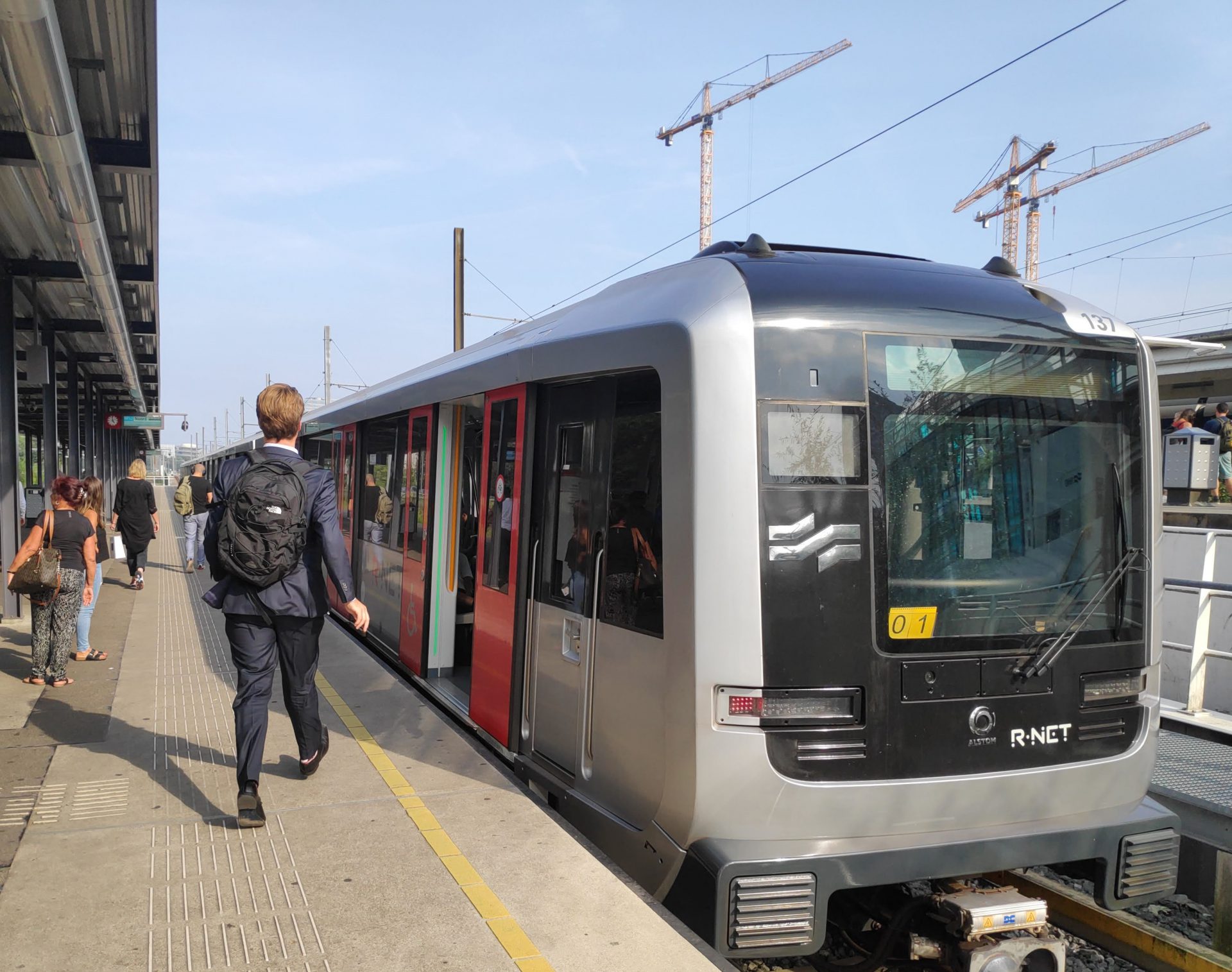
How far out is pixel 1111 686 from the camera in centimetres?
416

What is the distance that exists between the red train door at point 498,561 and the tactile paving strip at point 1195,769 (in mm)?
3543

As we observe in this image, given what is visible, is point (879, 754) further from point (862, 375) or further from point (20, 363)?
point (20, 363)

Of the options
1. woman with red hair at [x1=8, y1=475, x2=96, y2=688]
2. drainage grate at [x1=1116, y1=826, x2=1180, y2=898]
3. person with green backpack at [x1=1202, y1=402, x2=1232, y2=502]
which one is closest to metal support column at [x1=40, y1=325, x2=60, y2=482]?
woman with red hair at [x1=8, y1=475, x2=96, y2=688]

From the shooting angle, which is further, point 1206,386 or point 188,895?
point 1206,386

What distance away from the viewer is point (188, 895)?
3.80 meters

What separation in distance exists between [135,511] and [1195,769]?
12750 millimetres

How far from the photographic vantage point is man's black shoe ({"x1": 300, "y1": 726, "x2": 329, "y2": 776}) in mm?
5102

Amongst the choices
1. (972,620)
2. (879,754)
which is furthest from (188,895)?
(972,620)

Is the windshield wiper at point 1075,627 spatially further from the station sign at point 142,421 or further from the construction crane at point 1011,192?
the construction crane at point 1011,192

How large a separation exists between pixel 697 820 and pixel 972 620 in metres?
1.31

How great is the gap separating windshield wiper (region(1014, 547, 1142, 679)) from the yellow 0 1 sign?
0.41 m

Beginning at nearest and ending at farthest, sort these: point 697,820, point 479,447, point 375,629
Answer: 1. point 697,820
2. point 479,447
3. point 375,629

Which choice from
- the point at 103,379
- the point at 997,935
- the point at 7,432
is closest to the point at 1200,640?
the point at 997,935

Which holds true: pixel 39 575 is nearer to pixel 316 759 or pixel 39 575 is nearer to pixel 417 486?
pixel 417 486
